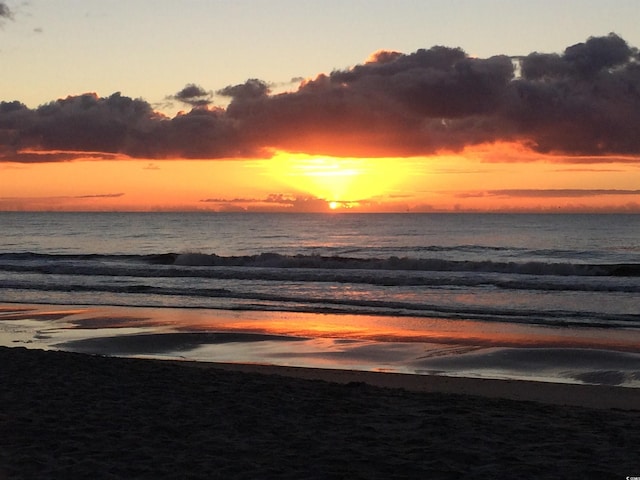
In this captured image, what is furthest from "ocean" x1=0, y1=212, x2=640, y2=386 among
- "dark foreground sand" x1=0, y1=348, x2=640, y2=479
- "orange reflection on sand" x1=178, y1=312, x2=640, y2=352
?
"dark foreground sand" x1=0, y1=348, x2=640, y2=479

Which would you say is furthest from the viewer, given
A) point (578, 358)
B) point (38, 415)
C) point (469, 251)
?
point (469, 251)

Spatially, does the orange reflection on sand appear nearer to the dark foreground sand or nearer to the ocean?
the ocean

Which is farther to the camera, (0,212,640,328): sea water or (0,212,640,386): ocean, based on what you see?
(0,212,640,328): sea water

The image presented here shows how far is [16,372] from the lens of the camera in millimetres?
10453

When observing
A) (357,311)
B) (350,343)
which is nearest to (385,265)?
(357,311)

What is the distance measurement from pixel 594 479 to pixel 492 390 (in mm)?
4788

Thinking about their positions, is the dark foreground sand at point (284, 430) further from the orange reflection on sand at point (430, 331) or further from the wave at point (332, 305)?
the wave at point (332, 305)

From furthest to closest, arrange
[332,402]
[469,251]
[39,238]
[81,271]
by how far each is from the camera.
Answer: [39,238] → [469,251] → [81,271] → [332,402]

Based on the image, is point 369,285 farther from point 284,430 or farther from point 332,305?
point 284,430

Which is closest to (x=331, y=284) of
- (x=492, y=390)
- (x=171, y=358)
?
(x=171, y=358)

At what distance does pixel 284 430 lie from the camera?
25.1ft

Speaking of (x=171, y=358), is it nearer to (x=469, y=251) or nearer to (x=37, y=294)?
(x=37, y=294)

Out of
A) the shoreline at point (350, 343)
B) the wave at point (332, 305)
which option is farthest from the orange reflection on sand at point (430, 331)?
the wave at point (332, 305)

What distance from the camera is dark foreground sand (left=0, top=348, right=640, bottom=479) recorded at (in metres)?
6.34
